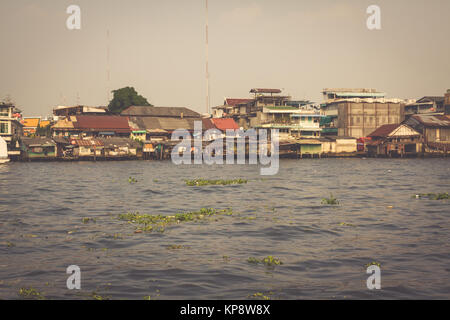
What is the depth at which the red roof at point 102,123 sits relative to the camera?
77.8 m

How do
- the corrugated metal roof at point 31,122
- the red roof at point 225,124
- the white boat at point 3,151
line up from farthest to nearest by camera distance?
the corrugated metal roof at point 31,122
the red roof at point 225,124
the white boat at point 3,151

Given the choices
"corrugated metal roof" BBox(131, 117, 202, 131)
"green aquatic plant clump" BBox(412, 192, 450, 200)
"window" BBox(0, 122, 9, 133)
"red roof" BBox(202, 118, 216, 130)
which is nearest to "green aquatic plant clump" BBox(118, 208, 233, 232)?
"green aquatic plant clump" BBox(412, 192, 450, 200)

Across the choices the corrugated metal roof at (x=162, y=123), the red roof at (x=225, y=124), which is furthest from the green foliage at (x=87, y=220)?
the red roof at (x=225, y=124)

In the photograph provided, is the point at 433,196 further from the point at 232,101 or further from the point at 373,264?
the point at 232,101

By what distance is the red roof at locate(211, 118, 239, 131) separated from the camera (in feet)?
282

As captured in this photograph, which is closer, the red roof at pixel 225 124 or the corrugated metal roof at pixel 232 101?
the red roof at pixel 225 124

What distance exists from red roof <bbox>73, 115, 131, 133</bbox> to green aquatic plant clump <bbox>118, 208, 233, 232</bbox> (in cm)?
6191

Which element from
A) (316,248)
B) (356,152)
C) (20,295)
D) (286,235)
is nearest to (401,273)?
(316,248)

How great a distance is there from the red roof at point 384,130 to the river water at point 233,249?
57012 millimetres

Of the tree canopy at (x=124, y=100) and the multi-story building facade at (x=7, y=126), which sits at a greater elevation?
the tree canopy at (x=124, y=100)

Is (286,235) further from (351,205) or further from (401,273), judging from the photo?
(351,205)

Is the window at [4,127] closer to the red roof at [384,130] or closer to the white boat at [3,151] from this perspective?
the white boat at [3,151]

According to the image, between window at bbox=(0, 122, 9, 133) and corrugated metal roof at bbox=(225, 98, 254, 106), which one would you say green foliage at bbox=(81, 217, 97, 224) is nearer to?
window at bbox=(0, 122, 9, 133)
